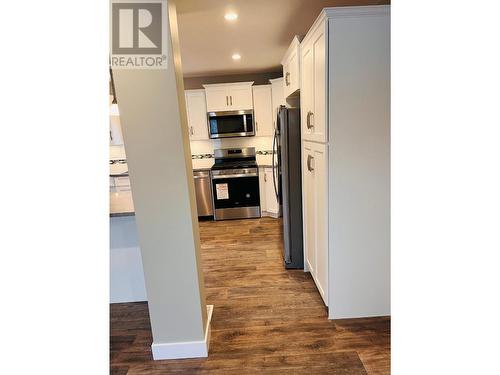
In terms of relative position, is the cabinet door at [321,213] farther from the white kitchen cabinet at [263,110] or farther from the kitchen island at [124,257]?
the white kitchen cabinet at [263,110]

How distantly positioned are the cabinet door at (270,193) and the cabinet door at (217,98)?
1.24 meters

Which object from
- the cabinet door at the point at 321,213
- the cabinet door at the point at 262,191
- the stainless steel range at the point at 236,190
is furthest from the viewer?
the cabinet door at the point at 262,191

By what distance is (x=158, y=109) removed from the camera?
1529 mm

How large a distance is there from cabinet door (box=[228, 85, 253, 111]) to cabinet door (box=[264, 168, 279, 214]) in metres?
1.09

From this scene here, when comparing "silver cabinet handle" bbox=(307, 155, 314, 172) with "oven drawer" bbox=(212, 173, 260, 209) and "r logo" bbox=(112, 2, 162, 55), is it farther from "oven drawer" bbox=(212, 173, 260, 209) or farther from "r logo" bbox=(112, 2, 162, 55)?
"oven drawer" bbox=(212, 173, 260, 209)

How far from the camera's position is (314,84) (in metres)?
2.08

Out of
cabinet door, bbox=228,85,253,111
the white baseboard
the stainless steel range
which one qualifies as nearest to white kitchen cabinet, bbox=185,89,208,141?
cabinet door, bbox=228,85,253,111

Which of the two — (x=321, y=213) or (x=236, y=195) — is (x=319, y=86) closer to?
(x=321, y=213)

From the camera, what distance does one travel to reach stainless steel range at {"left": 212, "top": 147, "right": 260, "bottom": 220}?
4.50 m

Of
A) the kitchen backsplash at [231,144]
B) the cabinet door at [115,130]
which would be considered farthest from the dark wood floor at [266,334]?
the cabinet door at [115,130]
